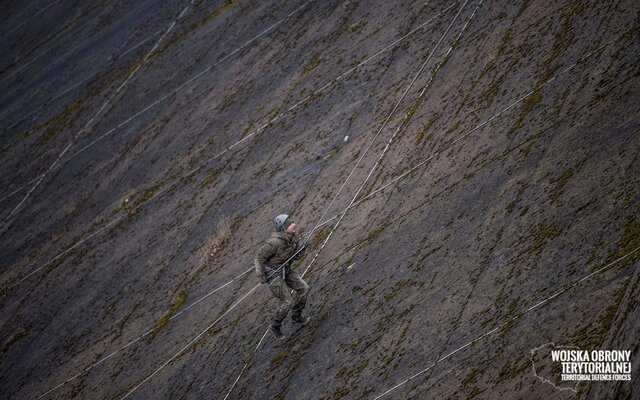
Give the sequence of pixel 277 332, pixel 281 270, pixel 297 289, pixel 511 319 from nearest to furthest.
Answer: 1. pixel 511 319
2. pixel 281 270
3. pixel 297 289
4. pixel 277 332

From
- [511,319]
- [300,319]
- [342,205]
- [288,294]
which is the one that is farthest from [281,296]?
[511,319]

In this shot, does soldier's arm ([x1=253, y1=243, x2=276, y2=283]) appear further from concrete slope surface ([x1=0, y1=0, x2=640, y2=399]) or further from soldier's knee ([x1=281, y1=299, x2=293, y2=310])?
concrete slope surface ([x1=0, y1=0, x2=640, y2=399])

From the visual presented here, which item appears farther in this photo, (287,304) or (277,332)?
(277,332)

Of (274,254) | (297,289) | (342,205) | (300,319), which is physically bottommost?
(300,319)

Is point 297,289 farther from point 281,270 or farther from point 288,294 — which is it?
point 281,270

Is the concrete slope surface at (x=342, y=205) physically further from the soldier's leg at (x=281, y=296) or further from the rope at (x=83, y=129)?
the soldier's leg at (x=281, y=296)

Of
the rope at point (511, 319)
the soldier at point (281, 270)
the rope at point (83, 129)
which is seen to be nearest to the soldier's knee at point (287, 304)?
the soldier at point (281, 270)

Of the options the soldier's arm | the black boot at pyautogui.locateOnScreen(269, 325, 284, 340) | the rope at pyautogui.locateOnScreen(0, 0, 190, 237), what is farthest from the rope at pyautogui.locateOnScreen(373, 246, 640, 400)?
the rope at pyautogui.locateOnScreen(0, 0, 190, 237)
